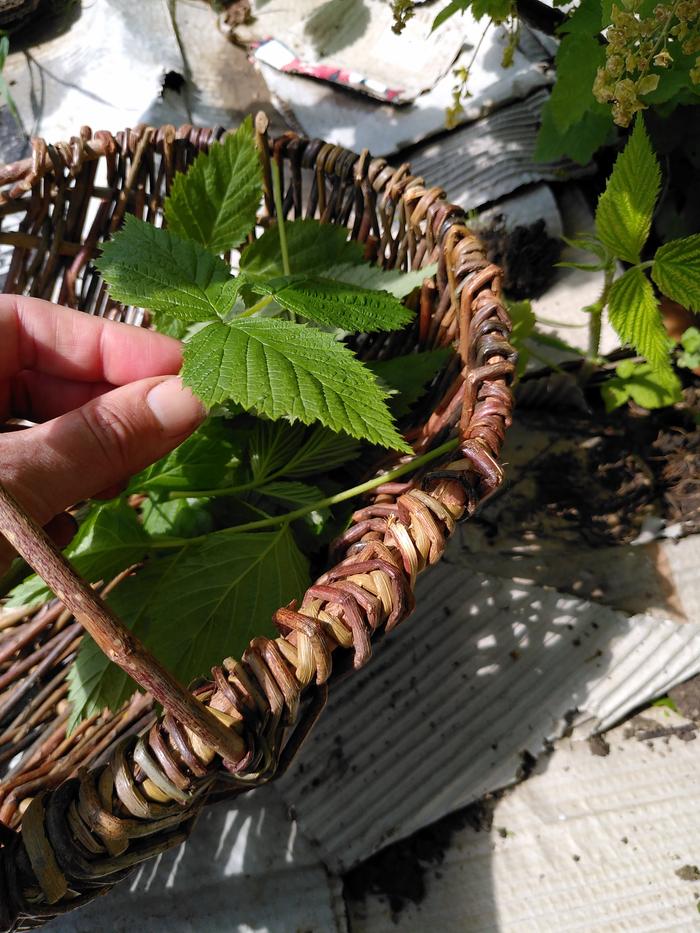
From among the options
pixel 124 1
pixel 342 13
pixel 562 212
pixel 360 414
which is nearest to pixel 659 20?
pixel 360 414

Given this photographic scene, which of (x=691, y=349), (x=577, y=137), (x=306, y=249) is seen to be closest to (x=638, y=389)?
(x=691, y=349)

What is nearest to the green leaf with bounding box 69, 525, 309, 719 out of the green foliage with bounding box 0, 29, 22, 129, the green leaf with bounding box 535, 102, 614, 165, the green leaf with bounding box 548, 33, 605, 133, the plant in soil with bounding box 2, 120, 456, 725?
the plant in soil with bounding box 2, 120, 456, 725

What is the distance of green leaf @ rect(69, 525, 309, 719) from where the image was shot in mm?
609

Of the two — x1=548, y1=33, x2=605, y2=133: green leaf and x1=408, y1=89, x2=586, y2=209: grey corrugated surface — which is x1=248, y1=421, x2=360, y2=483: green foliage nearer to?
x1=548, y1=33, x2=605, y2=133: green leaf

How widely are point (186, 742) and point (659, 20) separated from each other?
0.64 meters

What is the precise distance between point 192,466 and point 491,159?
80cm

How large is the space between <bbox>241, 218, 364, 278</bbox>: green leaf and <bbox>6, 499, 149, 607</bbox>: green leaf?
29 cm

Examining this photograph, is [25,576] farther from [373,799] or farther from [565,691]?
[565,691]

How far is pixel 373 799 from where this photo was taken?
0.75 m

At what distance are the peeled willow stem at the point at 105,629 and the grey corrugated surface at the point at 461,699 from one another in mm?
405

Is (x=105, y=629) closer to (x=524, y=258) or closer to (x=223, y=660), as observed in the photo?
(x=223, y=660)

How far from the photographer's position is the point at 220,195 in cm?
75

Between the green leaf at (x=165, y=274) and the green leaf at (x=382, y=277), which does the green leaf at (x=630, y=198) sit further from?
the green leaf at (x=165, y=274)

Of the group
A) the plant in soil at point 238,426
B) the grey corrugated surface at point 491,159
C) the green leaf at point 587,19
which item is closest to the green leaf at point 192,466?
the plant in soil at point 238,426
